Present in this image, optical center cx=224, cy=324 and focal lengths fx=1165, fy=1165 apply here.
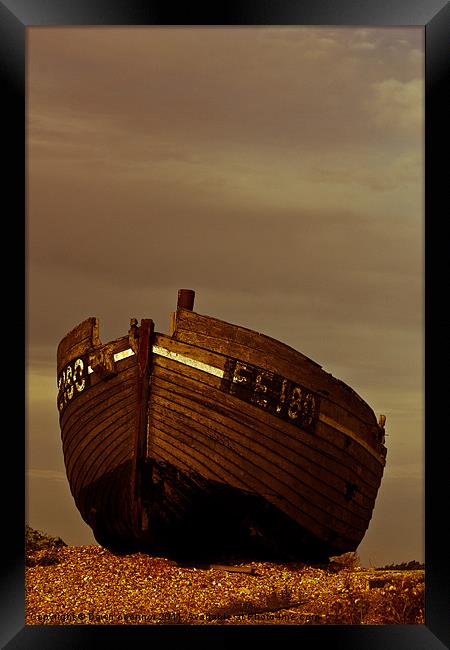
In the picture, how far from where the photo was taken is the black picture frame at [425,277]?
283 inches

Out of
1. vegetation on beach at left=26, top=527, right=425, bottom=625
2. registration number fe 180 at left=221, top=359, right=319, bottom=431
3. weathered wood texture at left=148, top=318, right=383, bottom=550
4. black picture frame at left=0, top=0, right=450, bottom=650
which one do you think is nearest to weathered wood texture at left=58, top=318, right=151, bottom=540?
weathered wood texture at left=148, top=318, right=383, bottom=550

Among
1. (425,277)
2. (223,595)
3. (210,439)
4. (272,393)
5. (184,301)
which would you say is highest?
(425,277)

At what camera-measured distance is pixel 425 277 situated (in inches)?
285

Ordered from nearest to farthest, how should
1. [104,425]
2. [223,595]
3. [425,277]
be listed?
[425,277] → [223,595] → [104,425]

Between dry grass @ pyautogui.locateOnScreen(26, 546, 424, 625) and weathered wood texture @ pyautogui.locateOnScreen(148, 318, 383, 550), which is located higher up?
weathered wood texture @ pyautogui.locateOnScreen(148, 318, 383, 550)

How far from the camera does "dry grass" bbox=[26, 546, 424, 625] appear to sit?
24.7 feet

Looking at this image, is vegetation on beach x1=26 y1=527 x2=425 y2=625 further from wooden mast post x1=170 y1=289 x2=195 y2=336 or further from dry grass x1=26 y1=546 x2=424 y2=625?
wooden mast post x1=170 y1=289 x2=195 y2=336

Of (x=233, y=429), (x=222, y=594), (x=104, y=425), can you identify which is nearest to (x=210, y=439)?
(x=233, y=429)

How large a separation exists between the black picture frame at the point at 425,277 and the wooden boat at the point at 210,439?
2.75 feet

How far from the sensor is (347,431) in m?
8.16

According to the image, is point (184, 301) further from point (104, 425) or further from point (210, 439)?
point (104, 425)

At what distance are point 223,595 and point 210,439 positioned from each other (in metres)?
1.03

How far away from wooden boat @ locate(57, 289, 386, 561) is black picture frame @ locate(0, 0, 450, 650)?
0.84 m

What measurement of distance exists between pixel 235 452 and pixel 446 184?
221cm
